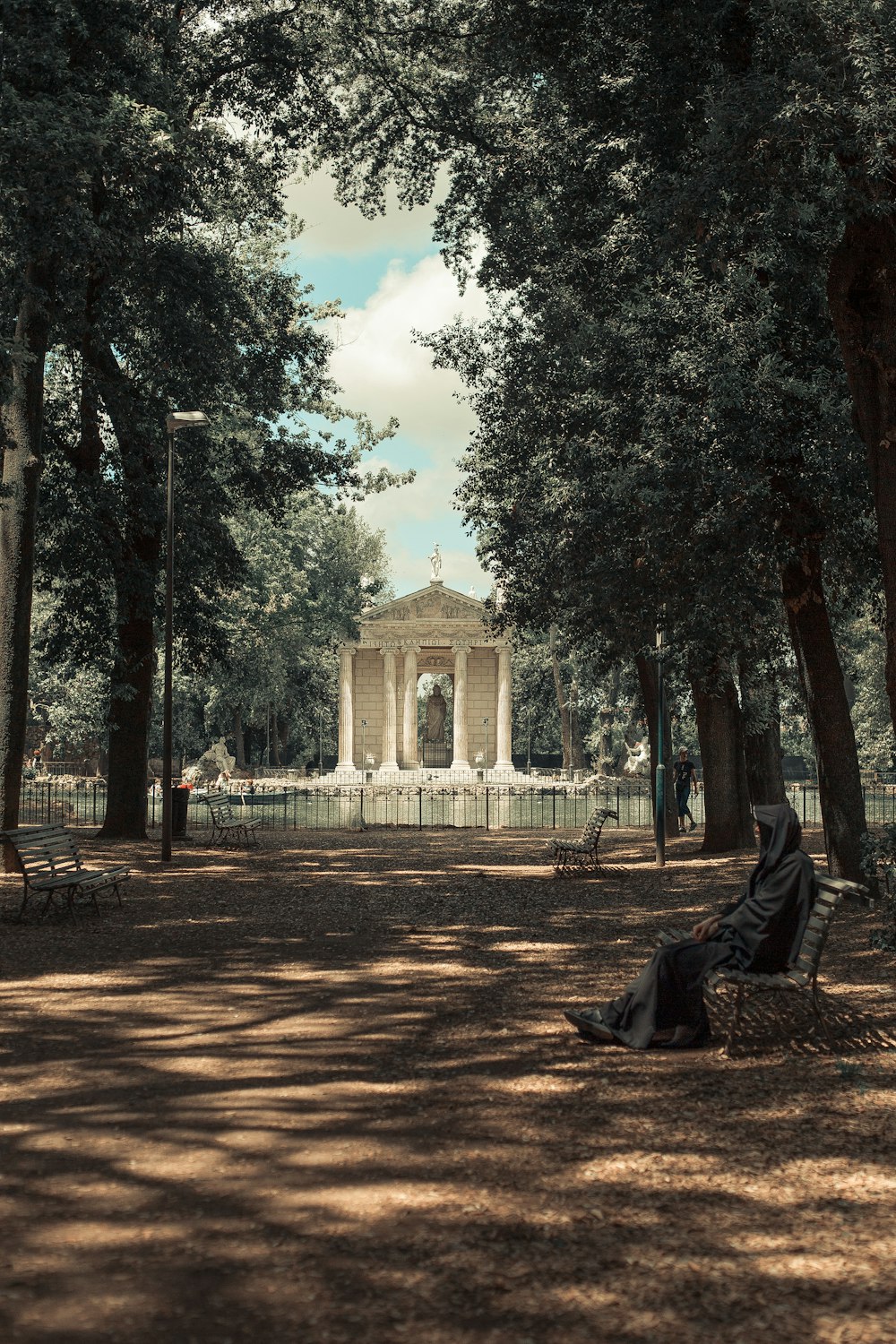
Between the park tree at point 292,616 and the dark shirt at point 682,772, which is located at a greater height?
the park tree at point 292,616

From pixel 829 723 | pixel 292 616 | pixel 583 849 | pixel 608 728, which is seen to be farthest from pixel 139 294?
pixel 608 728

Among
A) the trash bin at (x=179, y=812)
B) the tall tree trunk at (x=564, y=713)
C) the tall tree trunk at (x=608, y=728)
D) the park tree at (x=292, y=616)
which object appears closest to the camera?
the trash bin at (x=179, y=812)

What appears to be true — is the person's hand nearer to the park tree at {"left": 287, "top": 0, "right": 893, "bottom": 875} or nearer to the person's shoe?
the person's shoe

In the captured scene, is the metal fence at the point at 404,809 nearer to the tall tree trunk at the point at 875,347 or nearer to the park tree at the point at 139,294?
the park tree at the point at 139,294

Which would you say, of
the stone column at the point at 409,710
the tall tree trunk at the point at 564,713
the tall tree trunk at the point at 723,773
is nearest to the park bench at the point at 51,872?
the tall tree trunk at the point at 723,773

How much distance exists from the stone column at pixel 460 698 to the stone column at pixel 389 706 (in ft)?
10.8

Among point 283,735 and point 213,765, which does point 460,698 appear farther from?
point 213,765

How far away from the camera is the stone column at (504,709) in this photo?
68.8m

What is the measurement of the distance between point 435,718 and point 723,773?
2256 inches

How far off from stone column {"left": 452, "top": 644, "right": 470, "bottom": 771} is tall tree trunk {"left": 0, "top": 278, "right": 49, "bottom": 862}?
176 ft

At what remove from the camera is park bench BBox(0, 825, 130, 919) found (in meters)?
12.2

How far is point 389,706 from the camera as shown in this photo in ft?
231

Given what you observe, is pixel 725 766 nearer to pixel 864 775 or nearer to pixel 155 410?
pixel 155 410

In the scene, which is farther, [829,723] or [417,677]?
[417,677]
